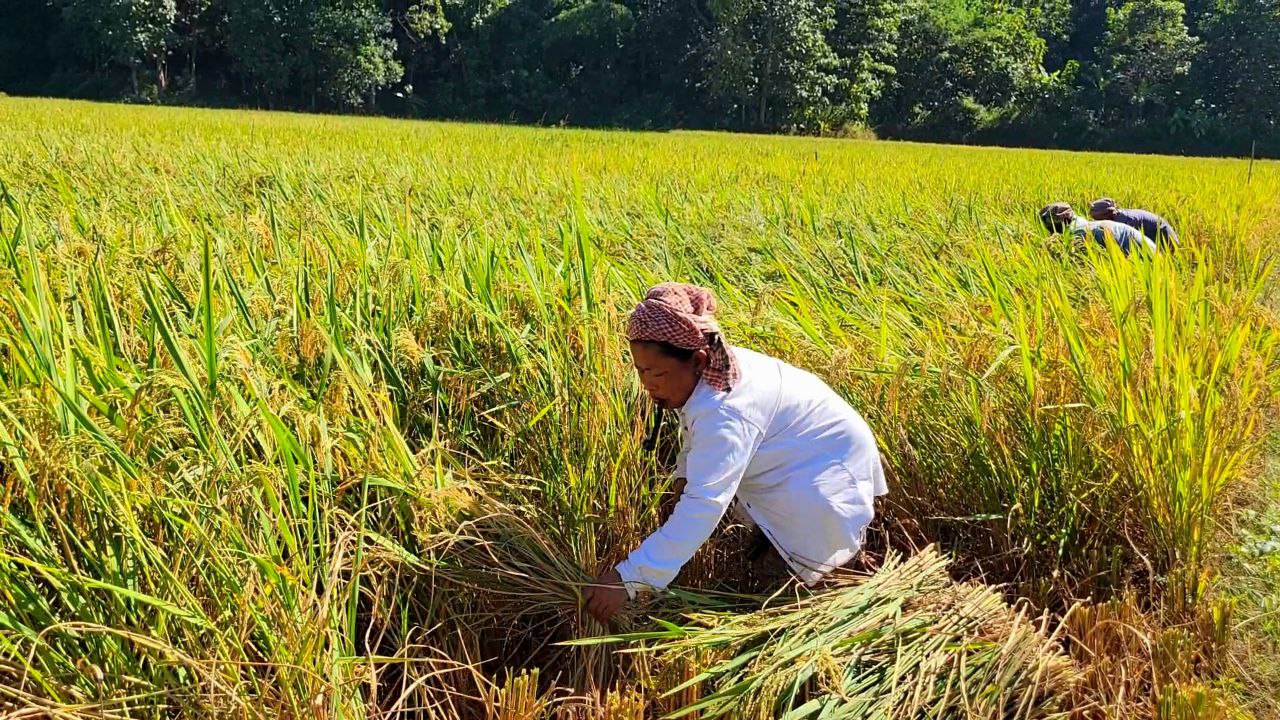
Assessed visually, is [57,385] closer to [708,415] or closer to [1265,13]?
[708,415]

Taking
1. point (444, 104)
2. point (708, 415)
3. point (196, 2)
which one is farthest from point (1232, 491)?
point (196, 2)

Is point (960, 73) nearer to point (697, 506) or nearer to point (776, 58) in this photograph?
point (776, 58)

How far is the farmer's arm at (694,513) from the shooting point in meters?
1.75

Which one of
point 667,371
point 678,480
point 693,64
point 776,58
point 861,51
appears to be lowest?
point 678,480

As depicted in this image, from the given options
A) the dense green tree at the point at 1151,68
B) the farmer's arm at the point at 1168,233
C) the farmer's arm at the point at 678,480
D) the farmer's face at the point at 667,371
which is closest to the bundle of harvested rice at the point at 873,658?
the farmer's arm at the point at 678,480

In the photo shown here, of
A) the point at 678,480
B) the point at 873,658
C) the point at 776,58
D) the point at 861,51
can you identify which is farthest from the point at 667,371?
the point at 861,51

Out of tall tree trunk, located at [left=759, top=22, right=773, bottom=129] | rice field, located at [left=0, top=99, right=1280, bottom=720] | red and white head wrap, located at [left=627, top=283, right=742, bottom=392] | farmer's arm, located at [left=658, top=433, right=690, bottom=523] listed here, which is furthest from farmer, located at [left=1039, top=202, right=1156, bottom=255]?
tall tree trunk, located at [left=759, top=22, right=773, bottom=129]

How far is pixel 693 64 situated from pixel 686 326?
34.0 metres

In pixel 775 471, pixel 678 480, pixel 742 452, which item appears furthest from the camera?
pixel 678 480

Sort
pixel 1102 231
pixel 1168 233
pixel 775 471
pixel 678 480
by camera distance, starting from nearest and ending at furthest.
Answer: pixel 775 471
pixel 678 480
pixel 1102 231
pixel 1168 233

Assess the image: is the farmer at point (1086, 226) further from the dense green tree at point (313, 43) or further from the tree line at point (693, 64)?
the dense green tree at point (313, 43)

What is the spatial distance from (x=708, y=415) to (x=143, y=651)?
102 cm

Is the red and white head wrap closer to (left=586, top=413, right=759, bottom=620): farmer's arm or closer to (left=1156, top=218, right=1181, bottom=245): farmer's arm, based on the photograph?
(left=586, top=413, right=759, bottom=620): farmer's arm

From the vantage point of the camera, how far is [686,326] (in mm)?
1690
